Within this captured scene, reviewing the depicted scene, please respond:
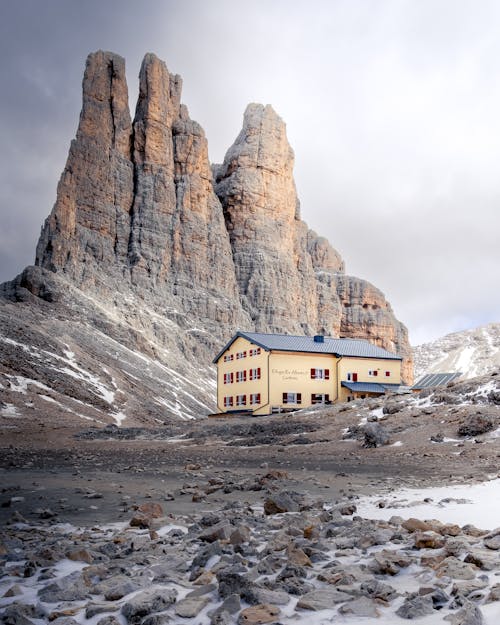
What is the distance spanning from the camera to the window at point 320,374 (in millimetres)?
58688

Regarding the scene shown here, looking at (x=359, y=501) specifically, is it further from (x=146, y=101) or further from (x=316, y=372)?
(x=146, y=101)

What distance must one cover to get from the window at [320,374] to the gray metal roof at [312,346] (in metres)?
1.91

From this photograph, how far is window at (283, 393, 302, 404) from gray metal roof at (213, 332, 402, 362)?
4493 millimetres

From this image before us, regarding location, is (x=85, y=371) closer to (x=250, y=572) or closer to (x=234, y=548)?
(x=234, y=548)

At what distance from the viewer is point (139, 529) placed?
989 cm

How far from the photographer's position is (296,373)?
57562 mm

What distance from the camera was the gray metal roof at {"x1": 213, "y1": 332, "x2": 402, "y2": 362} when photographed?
57844mm

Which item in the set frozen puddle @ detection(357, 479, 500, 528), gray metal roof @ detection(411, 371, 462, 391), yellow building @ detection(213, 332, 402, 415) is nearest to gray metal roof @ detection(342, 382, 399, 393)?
yellow building @ detection(213, 332, 402, 415)

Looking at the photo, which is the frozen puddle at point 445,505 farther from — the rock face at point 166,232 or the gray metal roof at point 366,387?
the rock face at point 166,232

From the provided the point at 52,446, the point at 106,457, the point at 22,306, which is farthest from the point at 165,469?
the point at 22,306

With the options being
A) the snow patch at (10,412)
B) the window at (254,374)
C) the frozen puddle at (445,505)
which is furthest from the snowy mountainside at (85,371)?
the frozen puddle at (445,505)

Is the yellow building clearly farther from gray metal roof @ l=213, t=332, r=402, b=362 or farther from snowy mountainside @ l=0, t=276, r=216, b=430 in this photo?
snowy mountainside @ l=0, t=276, r=216, b=430

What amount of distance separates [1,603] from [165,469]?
47.3 feet

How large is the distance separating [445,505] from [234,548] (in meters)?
5.47
